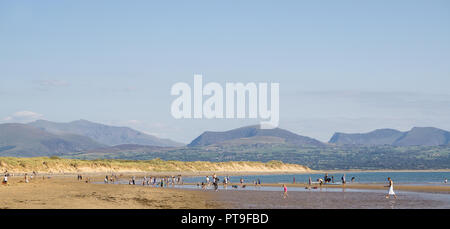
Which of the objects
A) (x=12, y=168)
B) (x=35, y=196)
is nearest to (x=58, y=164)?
(x=12, y=168)

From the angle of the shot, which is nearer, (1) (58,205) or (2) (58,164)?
(1) (58,205)
